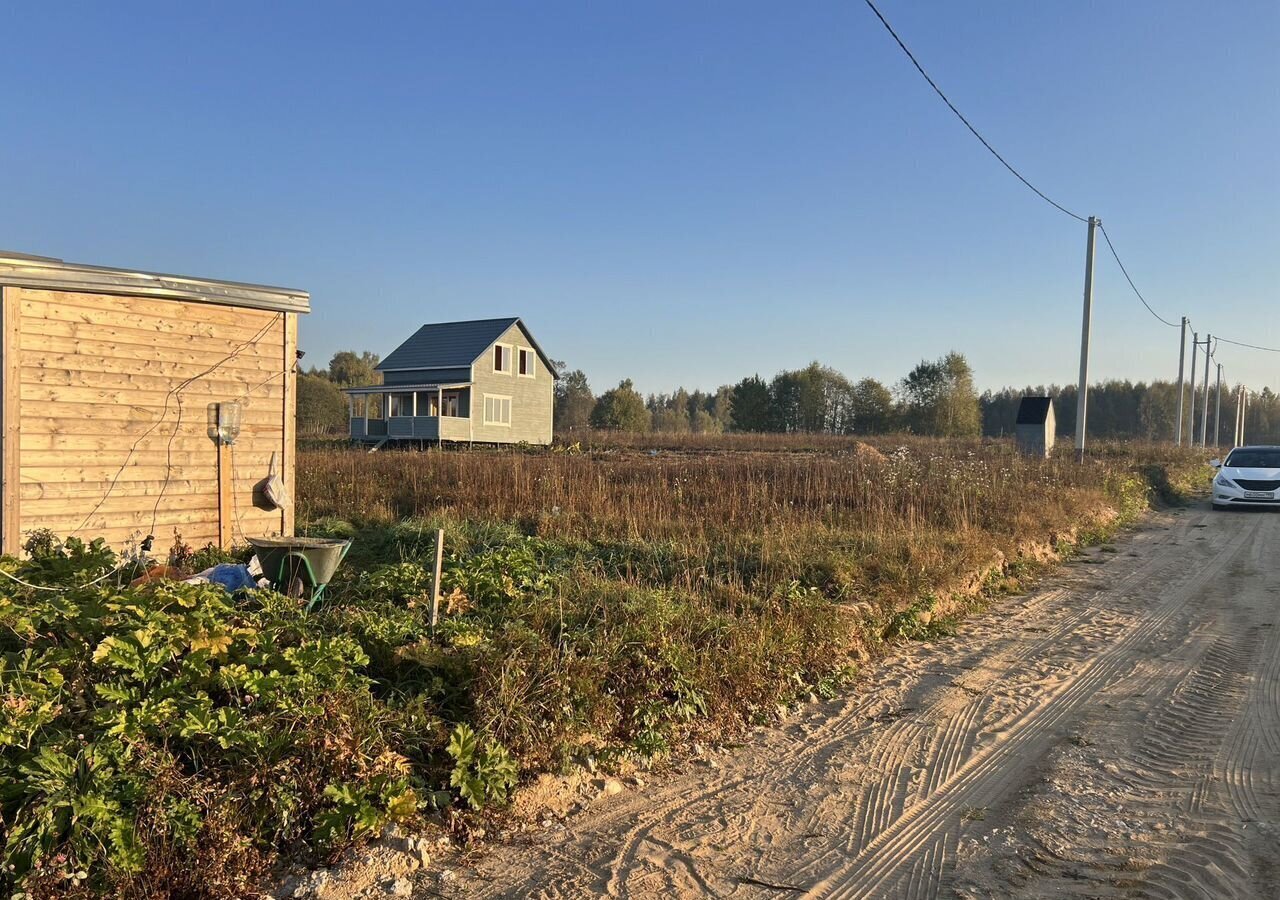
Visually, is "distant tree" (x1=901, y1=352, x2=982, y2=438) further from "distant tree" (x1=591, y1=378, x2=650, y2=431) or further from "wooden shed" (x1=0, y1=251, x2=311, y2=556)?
"wooden shed" (x1=0, y1=251, x2=311, y2=556)

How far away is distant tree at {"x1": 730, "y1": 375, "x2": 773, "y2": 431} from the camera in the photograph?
7794 cm

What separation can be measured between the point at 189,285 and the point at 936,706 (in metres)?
8.02

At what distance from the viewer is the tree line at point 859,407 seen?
67.8 metres

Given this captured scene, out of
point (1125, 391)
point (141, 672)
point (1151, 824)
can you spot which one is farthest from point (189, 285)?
point (1125, 391)

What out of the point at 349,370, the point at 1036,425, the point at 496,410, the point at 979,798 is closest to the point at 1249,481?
the point at 1036,425

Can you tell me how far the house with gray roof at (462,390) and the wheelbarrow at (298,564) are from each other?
3320 centimetres

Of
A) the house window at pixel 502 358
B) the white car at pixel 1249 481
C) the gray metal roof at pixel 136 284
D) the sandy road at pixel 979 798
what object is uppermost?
the house window at pixel 502 358

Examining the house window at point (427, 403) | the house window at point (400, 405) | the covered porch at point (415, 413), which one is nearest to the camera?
the covered porch at point (415, 413)

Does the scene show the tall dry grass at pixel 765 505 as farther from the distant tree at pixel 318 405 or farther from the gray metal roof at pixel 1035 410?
the distant tree at pixel 318 405

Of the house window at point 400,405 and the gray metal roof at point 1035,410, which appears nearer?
the gray metal roof at point 1035,410

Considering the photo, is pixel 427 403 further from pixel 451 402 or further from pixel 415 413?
pixel 415 413

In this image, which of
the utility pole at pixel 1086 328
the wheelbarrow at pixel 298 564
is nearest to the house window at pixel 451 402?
the utility pole at pixel 1086 328

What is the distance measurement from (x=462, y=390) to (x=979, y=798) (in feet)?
132

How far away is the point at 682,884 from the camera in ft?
11.2
